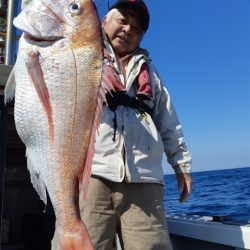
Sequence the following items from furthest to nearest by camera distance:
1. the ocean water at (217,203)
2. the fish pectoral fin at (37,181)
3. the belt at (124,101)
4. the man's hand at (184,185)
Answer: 1. the ocean water at (217,203)
2. the man's hand at (184,185)
3. the belt at (124,101)
4. the fish pectoral fin at (37,181)

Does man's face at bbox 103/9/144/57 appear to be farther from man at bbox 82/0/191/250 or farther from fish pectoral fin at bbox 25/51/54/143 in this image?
fish pectoral fin at bbox 25/51/54/143

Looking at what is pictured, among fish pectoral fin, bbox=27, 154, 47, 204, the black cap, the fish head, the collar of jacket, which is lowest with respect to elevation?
fish pectoral fin, bbox=27, 154, 47, 204

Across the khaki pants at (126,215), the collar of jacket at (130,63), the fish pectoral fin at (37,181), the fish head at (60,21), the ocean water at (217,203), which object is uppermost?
the fish head at (60,21)

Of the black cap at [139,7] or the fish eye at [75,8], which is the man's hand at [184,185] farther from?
the fish eye at [75,8]

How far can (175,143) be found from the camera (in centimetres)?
330

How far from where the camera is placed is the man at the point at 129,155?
2.71 meters

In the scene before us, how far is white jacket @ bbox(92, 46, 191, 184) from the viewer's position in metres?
2.72

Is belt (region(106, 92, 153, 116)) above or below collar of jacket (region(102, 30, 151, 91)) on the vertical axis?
below

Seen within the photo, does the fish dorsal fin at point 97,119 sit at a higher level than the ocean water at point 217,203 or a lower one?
higher

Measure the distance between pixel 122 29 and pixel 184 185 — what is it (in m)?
1.31

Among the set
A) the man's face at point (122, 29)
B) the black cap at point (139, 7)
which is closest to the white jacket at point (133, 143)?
the man's face at point (122, 29)

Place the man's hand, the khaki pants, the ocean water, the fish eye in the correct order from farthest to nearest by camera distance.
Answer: the ocean water < the man's hand < the khaki pants < the fish eye

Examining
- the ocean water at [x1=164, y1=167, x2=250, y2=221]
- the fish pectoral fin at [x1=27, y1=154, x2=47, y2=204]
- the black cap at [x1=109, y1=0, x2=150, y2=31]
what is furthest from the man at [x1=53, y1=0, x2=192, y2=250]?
the ocean water at [x1=164, y1=167, x2=250, y2=221]

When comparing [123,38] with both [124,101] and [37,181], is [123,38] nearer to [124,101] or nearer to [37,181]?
[124,101]
